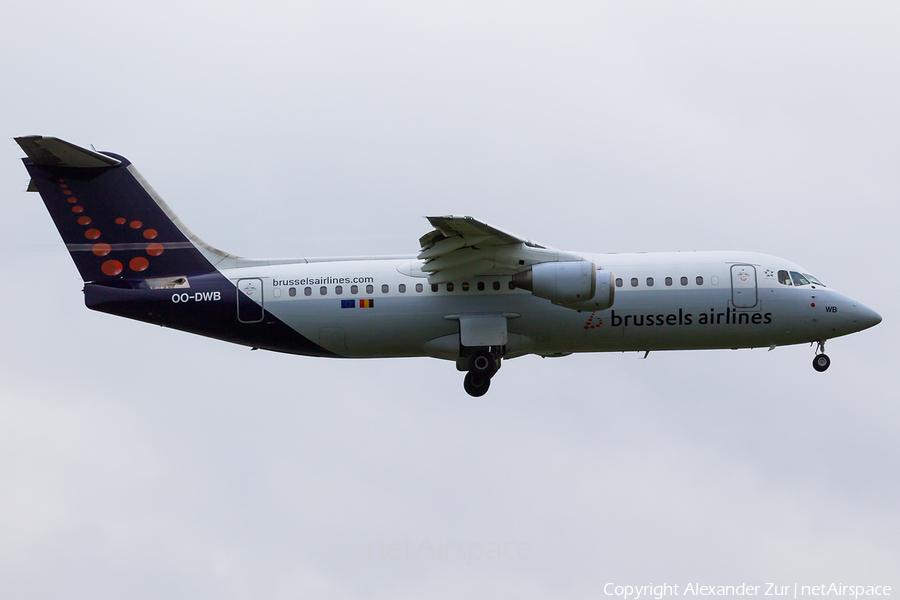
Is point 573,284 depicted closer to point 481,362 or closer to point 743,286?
point 481,362

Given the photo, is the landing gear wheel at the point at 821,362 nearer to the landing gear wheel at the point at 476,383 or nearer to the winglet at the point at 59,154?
the landing gear wheel at the point at 476,383

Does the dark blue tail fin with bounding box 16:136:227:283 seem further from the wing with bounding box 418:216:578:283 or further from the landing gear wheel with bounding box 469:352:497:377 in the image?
the landing gear wheel with bounding box 469:352:497:377

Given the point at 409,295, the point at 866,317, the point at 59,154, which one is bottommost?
the point at 866,317

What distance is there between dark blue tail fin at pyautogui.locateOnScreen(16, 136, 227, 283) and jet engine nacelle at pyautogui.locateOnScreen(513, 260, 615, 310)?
7007mm

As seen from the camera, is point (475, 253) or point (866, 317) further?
point (866, 317)

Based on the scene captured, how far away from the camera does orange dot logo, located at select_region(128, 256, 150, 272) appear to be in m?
23.7

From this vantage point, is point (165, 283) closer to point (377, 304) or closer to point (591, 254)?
point (377, 304)

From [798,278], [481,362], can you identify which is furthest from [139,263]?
[798,278]

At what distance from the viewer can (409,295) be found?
75.9ft

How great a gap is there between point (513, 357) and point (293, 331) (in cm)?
470

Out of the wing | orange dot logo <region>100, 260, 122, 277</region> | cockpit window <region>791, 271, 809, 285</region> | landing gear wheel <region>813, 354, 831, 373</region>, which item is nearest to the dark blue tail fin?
Answer: orange dot logo <region>100, 260, 122, 277</region>

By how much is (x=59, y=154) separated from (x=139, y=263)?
2754mm

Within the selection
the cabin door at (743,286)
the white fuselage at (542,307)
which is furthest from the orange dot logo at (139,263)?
the cabin door at (743,286)

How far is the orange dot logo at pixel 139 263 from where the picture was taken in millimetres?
23731
